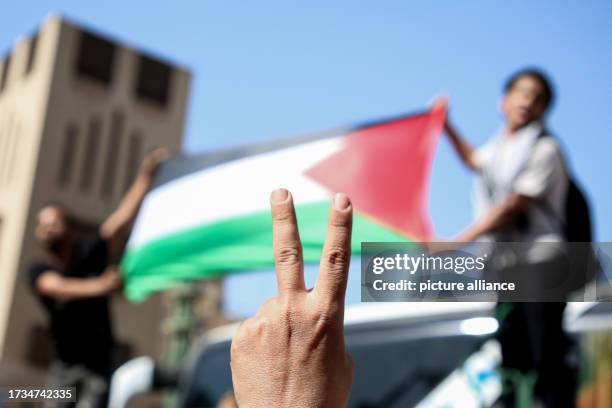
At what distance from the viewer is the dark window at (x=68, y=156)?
30203 millimetres

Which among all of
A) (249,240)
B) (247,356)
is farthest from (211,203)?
(247,356)

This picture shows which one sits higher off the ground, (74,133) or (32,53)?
(32,53)

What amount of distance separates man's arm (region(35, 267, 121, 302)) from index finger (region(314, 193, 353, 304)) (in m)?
2.07

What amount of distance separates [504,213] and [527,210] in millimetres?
64

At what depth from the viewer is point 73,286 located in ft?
9.92

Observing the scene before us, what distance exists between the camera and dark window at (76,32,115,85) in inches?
1236

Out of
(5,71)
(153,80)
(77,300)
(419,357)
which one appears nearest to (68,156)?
(5,71)

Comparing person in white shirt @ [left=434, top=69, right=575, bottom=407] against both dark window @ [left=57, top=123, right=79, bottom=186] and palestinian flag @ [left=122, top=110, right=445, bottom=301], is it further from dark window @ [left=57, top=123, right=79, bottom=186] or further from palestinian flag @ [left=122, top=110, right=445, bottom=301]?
dark window @ [left=57, top=123, right=79, bottom=186]

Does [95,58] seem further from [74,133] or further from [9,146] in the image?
[9,146]

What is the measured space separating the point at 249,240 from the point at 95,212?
92.2ft

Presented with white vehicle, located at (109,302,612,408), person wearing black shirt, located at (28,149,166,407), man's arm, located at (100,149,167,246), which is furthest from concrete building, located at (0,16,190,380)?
person wearing black shirt, located at (28,149,166,407)

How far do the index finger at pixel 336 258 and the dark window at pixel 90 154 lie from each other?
100ft

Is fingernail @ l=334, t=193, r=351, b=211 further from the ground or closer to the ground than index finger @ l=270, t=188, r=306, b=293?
further from the ground

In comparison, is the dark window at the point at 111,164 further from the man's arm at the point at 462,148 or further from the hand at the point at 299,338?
the hand at the point at 299,338
